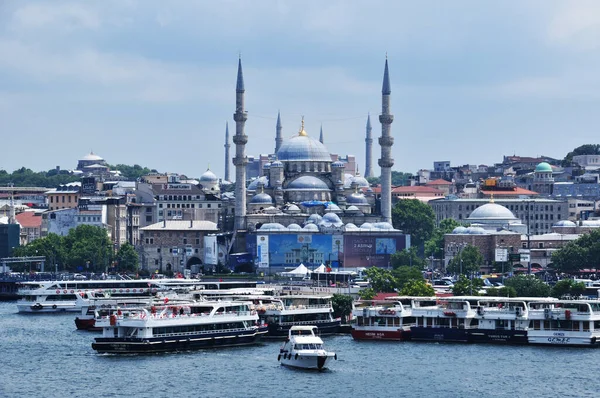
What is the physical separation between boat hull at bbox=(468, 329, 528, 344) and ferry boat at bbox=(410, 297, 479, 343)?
1.12 feet

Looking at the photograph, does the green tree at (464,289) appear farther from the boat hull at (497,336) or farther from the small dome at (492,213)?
the small dome at (492,213)

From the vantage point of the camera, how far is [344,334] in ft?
290

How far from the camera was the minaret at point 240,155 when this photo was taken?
144m

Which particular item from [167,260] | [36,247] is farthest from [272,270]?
[36,247]

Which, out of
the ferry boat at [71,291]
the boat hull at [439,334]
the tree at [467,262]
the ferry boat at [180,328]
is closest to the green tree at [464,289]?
the boat hull at [439,334]

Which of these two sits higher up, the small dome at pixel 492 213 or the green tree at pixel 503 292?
the small dome at pixel 492 213

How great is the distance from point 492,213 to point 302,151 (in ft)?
62.3

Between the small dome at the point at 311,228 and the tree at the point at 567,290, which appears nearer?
the tree at the point at 567,290

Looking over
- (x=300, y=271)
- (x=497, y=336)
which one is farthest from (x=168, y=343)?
(x=300, y=271)

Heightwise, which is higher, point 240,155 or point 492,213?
point 240,155

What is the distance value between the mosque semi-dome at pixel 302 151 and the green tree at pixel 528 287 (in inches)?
2155

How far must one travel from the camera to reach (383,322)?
274 feet

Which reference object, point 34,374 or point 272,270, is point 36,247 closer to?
point 272,270

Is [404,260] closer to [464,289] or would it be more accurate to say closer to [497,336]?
[464,289]
